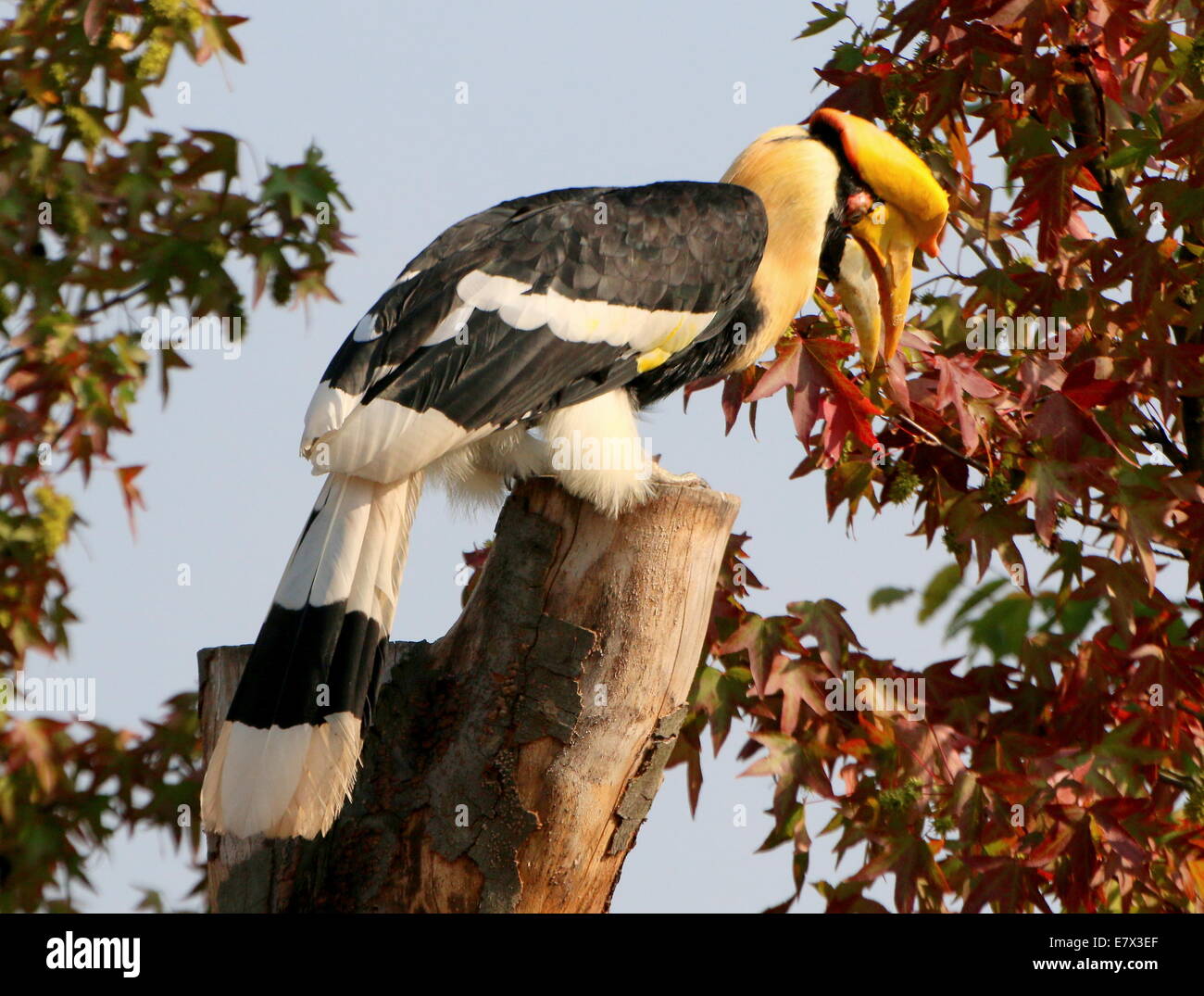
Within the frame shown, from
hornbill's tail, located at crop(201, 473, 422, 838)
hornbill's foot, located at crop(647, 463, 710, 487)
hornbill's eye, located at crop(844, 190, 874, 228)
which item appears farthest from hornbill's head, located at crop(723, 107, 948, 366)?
hornbill's tail, located at crop(201, 473, 422, 838)

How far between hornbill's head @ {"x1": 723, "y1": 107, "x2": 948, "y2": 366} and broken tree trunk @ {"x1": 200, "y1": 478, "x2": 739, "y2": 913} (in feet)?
3.47

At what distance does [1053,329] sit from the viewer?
12.1 feet

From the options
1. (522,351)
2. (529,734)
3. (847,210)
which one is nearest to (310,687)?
(529,734)

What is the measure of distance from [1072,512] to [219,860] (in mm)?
2138

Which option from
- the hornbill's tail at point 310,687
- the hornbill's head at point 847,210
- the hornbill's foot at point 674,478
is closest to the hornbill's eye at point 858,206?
the hornbill's head at point 847,210

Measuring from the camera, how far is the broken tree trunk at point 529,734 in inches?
115

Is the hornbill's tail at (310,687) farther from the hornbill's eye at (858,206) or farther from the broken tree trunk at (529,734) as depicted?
the hornbill's eye at (858,206)

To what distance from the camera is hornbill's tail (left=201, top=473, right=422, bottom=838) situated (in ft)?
9.36

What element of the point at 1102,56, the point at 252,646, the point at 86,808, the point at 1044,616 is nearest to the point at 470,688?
the point at 252,646

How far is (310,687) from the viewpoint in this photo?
114 inches

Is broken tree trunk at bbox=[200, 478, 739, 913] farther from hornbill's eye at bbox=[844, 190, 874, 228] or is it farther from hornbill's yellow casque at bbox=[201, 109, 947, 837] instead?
hornbill's eye at bbox=[844, 190, 874, 228]

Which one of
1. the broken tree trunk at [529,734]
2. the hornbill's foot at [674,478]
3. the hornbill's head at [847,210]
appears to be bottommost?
the broken tree trunk at [529,734]

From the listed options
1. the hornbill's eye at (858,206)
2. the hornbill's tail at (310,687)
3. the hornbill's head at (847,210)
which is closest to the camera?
the hornbill's tail at (310,687)

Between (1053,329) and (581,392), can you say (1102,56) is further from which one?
(581,392)
